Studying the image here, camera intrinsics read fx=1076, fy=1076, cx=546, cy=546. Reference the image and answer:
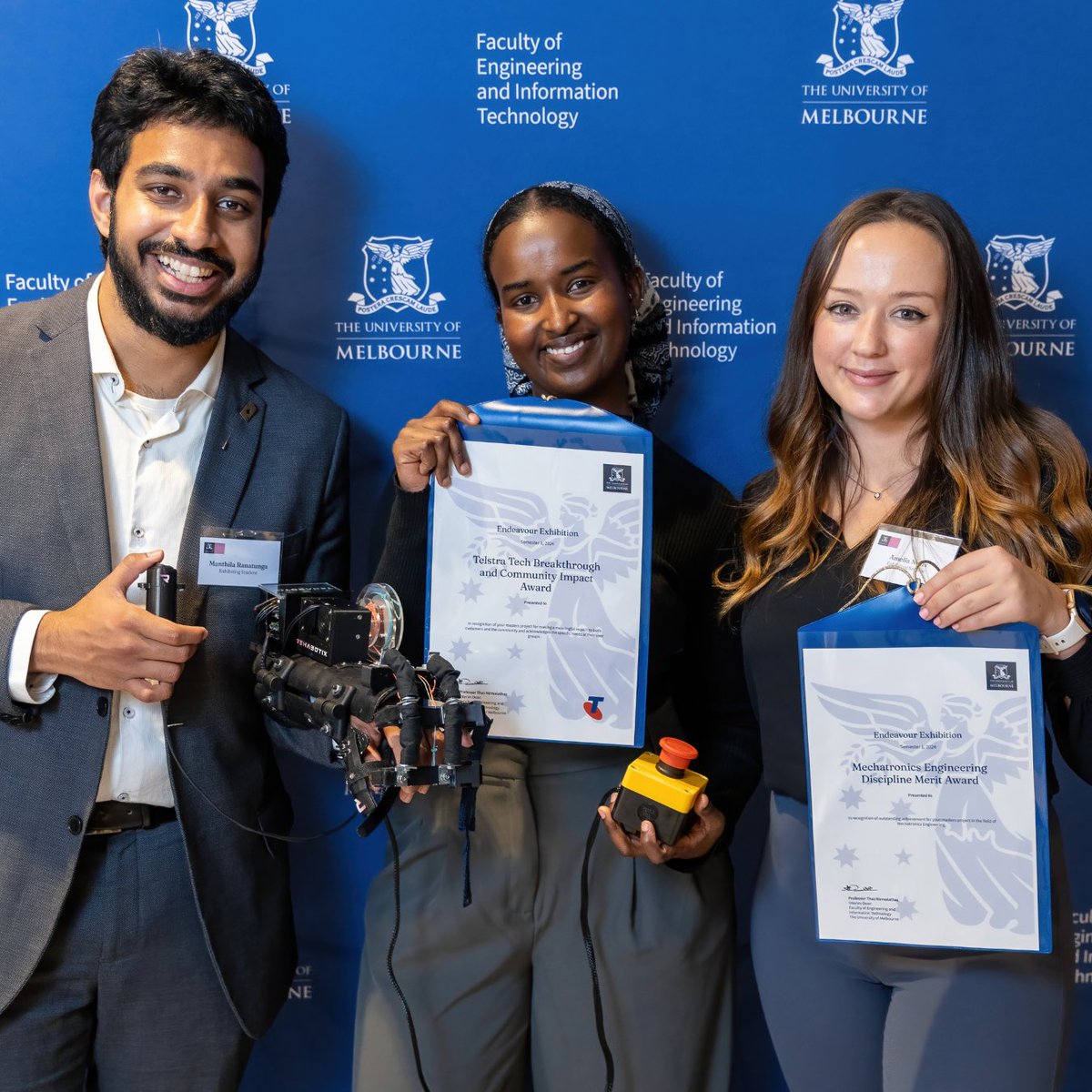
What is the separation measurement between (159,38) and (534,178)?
759 millimetres

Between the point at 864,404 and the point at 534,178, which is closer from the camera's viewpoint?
the point at 864,404

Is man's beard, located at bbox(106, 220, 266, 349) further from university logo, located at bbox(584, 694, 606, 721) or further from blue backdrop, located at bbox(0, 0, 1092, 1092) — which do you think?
university logo, located at bbox(584, 694, 606, 721)

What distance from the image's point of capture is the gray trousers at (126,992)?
1.65 m

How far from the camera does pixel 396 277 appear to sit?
2113 millimetres

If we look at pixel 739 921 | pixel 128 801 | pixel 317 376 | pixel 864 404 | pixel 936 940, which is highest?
pixel 317 376

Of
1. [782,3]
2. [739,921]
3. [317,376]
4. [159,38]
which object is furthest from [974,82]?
[739,921]

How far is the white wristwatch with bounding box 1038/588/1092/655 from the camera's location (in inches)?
55.1

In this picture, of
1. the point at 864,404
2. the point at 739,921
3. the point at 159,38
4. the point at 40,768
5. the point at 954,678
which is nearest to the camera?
the point at 954,678

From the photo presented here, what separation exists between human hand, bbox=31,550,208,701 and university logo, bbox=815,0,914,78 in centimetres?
156

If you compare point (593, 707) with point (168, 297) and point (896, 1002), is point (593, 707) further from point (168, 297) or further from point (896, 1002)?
point (168, 297)

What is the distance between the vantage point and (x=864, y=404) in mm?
1531

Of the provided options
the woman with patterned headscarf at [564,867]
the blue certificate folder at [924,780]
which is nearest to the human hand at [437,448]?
the woman with patterned headscarf at [564,867]

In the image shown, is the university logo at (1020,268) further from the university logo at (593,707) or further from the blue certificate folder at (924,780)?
the university logo at (593,707)

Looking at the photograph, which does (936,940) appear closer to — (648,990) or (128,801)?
(648,990)
